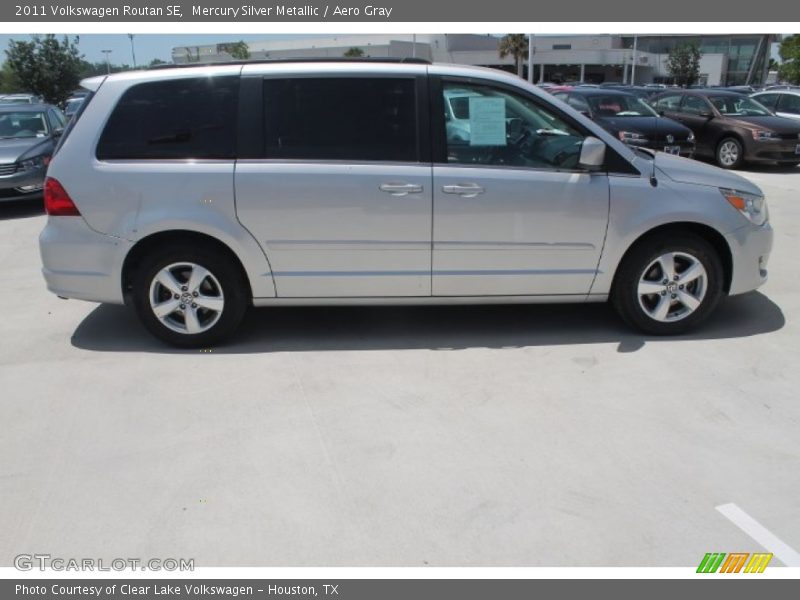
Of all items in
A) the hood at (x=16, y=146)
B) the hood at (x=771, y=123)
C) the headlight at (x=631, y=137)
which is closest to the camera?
the hood at (x=16, y=146)

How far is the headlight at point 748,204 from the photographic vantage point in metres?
4.83

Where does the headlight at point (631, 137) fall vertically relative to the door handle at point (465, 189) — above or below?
below

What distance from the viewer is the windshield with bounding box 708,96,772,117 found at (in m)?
14.3

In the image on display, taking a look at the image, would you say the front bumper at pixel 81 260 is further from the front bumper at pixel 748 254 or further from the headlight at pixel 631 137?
the headlight at pixel 631 137

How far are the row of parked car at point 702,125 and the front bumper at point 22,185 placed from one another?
9.20 m

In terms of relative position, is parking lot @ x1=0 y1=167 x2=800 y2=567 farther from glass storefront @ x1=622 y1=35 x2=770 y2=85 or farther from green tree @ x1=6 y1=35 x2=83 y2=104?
glass storefront @ x1=622 y1=35 x2=770 y2=85

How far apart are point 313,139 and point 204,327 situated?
1.47 metres

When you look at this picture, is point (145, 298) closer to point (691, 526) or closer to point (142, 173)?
point (142, 173)

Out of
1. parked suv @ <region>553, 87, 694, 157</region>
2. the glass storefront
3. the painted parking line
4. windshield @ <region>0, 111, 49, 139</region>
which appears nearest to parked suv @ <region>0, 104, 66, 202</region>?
windshield @ <region>0, 111, 49, 139</region>

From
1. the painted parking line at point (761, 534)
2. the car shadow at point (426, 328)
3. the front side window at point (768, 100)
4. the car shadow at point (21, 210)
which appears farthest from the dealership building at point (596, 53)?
the painted parking line at point (761, 534)

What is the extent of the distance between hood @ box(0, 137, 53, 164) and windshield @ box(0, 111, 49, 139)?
0.32m

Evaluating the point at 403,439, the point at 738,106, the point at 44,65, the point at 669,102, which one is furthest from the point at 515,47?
the point at 403,439

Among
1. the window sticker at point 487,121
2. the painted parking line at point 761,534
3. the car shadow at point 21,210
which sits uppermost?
the window sticker at point 487,121

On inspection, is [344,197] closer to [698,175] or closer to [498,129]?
[498,129]
